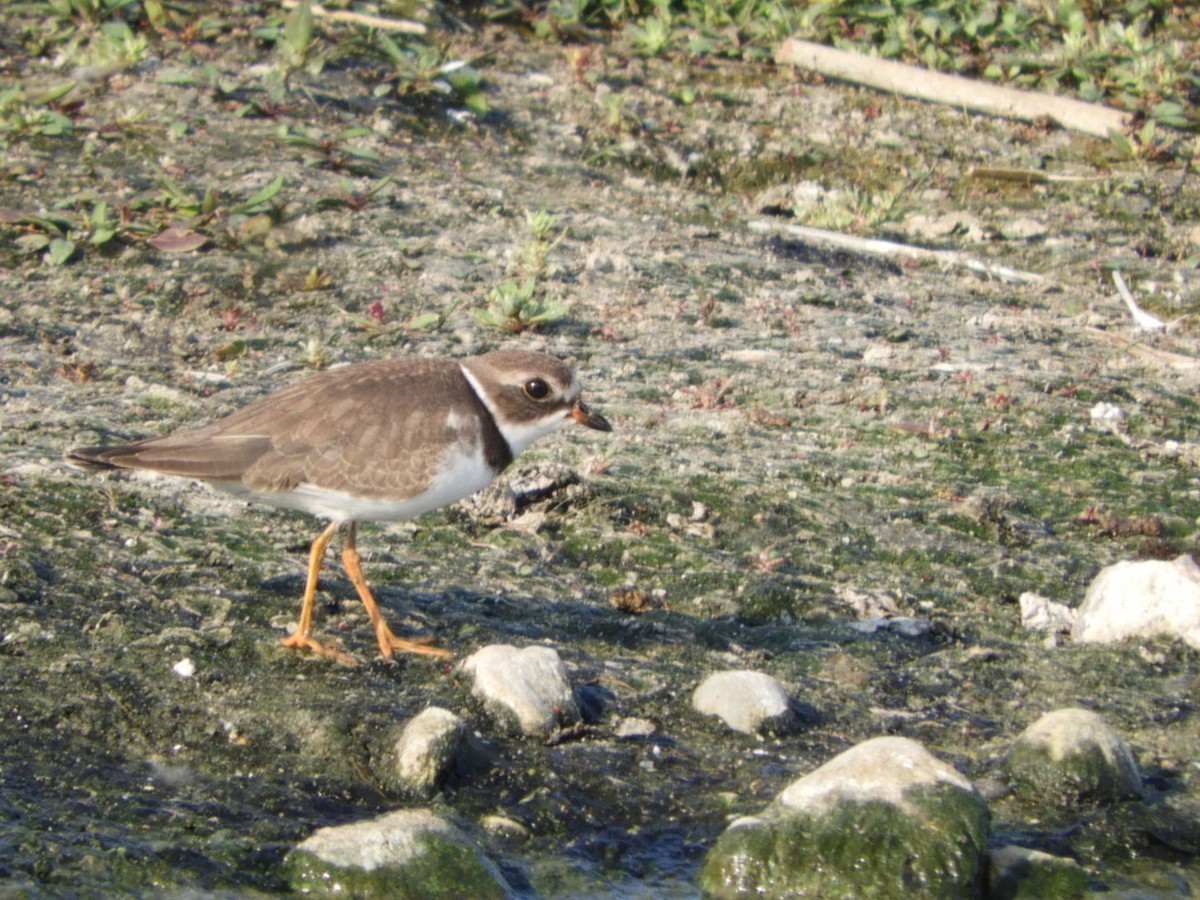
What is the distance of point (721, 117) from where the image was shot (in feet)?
39.3

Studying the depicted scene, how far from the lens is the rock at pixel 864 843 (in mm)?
4383

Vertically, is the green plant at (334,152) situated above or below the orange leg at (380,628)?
above

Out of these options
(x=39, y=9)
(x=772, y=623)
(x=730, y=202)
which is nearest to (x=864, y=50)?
(x=730, y=202)

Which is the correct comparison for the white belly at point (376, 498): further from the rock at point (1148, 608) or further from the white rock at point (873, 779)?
the rock at point (1148, 608)

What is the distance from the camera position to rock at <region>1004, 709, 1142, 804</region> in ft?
16.4

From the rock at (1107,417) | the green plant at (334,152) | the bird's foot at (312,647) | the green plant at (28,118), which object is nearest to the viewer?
the bird's foot at (312,647)

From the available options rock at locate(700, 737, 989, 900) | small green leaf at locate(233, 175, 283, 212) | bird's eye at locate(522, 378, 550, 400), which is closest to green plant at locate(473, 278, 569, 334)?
small green leaf at locate(233, 175, 283, 212)

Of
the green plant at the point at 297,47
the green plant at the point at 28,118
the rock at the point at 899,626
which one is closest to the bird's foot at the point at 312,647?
the rock at the point at 899,626

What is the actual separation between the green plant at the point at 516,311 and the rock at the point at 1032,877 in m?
4.79

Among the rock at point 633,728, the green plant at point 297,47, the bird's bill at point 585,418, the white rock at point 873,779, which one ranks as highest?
the green plant at point 297,47

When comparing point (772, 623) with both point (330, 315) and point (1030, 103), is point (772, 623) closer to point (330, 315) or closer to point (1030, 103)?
point (330, 315)

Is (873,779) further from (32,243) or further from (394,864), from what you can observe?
(32,243)

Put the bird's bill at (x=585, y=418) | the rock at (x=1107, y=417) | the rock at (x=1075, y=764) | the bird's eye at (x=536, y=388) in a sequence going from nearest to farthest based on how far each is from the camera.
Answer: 1. the rock at (x=1075, y=764)
2. the bird's eye at (x=536, y=388)
3. the bird's bill at (x=585, y=418)
4. the rock at (x=1107, y=417)

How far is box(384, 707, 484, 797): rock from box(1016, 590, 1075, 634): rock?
9.58 feet
